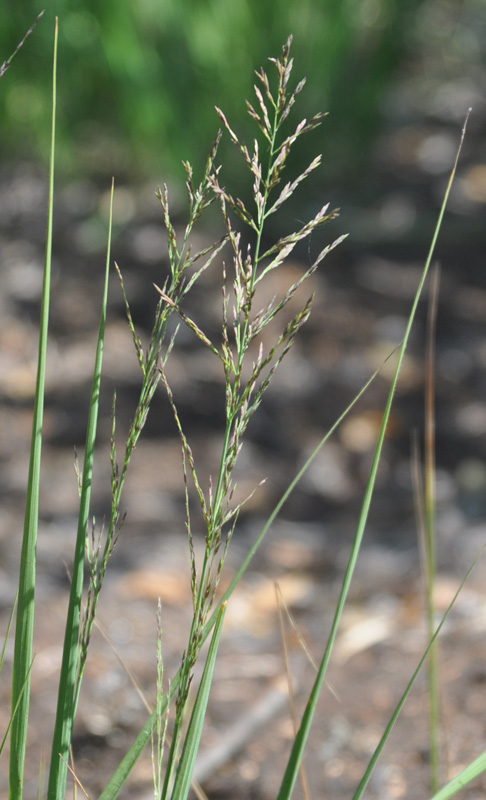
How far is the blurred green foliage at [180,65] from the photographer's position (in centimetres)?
259

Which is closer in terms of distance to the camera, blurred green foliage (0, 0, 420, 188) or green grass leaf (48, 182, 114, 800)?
green grass leaf (48, 182, 114, 800)

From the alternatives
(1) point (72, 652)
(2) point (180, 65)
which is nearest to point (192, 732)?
(1) point (72, 652)

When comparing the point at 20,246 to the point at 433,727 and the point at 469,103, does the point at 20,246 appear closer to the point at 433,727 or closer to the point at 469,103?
the point at 469,103

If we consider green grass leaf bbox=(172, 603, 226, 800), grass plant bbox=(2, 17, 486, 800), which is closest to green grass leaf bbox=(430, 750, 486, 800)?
grass plant bbox=(2, 17, 486, 800)

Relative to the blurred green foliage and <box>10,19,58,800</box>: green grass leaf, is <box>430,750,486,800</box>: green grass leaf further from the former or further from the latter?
the blurred green foliage

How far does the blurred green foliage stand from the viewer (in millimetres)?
2590

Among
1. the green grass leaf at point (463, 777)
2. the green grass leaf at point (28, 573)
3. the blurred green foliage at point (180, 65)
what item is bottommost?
the green grass leaf at point (463, 777)

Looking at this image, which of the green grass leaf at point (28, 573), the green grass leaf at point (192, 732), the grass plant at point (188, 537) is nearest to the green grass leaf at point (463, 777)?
the grass plant at point (188, 537)

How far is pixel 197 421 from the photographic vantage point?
2238 mm

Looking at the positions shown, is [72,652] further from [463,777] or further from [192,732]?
[463,777]

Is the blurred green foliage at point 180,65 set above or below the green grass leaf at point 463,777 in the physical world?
above

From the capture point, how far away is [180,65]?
2639 mm

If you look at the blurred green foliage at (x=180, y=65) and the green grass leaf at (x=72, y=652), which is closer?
the green grass leaf at (x=72, y=652)

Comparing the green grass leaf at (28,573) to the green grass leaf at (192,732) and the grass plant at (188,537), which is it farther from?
the green grass leaf at (192,732)
